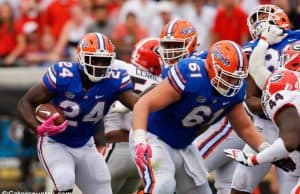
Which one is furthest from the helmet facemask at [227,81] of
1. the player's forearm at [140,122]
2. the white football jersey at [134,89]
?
the white football jersey at [134,89]

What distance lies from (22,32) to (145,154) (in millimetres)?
5797

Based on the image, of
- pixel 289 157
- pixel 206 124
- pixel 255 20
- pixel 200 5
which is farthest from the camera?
pixel 200 5

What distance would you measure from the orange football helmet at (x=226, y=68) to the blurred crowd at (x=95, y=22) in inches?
181

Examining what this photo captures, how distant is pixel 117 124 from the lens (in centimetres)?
848

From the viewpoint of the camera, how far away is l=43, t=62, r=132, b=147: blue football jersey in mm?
7395

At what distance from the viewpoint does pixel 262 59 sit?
7867 millimetres

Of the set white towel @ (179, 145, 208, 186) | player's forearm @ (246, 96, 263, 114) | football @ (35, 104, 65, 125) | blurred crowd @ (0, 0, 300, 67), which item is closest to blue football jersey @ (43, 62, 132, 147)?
football @ (35, 104, 65, 125)

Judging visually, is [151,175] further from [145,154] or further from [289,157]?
[289,157]

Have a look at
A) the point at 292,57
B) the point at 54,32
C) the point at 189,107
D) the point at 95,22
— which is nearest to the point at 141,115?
the point at 189,107

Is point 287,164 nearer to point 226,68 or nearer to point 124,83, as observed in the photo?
point 226,68

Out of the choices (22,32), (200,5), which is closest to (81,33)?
(22,32)

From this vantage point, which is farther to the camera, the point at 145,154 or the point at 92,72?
the point at 92,72

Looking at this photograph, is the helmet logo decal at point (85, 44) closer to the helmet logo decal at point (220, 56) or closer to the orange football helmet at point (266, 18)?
the helmet logo decal at point (220, 56)

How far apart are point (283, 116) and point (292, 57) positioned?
0.74 m
